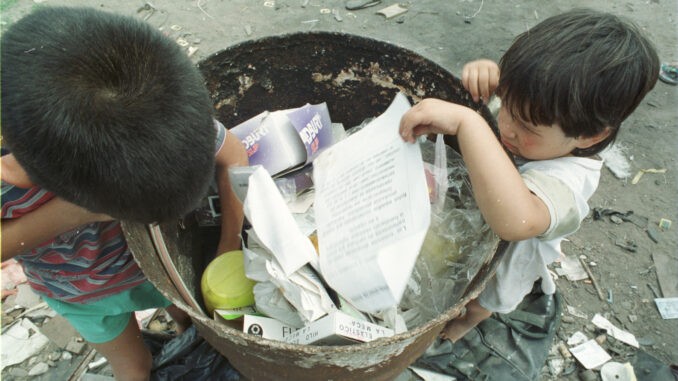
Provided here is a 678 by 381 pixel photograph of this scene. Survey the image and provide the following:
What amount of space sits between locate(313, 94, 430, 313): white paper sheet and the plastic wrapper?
8.7 inches

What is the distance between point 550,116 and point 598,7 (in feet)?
8.43

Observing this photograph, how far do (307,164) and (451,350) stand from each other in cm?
78

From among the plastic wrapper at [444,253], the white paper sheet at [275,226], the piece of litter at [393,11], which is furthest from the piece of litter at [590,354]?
the piece of litter at [393,11]

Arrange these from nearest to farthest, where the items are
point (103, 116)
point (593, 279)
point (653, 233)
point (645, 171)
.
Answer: point (103, 116) < point (593, 279) < point (653, 233) < point (645, 171)

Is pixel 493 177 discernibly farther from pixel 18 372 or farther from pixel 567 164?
pixel 18 372

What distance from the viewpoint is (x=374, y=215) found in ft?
3.14

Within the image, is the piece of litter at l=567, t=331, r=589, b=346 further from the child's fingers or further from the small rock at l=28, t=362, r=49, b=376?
the small rock at l=28, t=362, r=49, b=376

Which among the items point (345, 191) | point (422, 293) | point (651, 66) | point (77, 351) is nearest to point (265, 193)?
point (345, 191)

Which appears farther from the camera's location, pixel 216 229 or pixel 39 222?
pixel 216 229

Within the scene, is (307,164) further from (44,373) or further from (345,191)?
(44,373)

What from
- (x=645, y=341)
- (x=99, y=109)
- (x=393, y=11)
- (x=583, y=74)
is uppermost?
(x=99, y=109)

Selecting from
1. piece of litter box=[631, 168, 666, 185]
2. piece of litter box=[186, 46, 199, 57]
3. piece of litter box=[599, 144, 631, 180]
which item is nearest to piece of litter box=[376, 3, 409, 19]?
piece of litter box=[186, 46, 199, 57]

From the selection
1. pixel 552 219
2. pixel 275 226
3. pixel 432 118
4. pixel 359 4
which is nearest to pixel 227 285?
pixel 275 226

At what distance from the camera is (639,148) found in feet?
7.37
